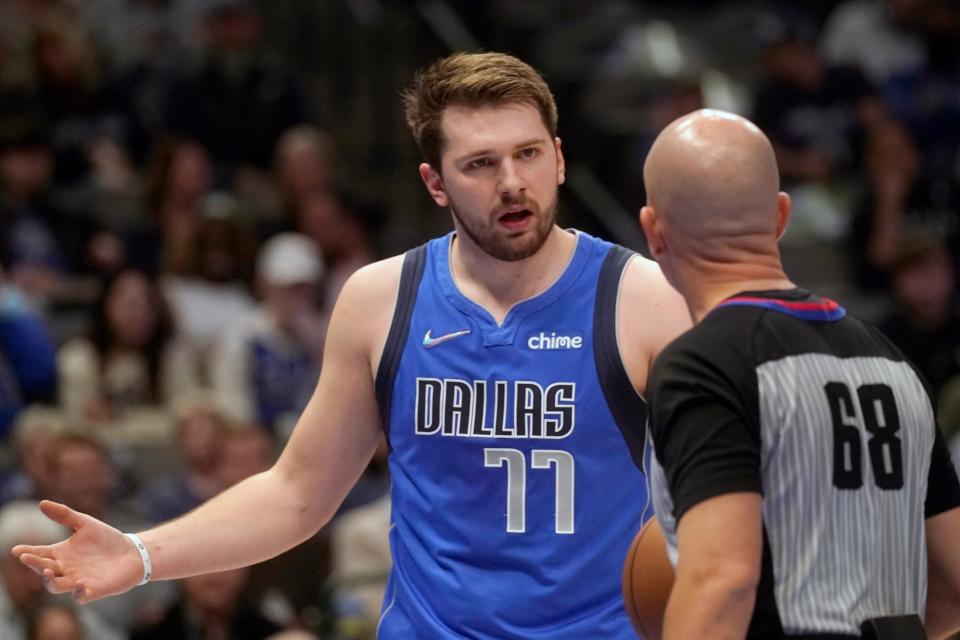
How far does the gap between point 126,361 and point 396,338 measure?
17.3 feet

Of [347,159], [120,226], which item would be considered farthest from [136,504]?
[347,159]

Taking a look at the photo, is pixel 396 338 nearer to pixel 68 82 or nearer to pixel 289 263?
pixel 289 263

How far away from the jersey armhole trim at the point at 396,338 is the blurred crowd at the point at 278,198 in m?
2.80

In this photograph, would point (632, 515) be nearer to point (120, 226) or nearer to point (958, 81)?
point (120, 226)

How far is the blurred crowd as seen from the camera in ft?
26.7

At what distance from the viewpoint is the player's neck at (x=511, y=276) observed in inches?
168

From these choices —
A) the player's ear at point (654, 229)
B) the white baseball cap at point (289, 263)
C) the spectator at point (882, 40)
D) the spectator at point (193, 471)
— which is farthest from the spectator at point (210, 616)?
Result: the spectator at point (882, 40)

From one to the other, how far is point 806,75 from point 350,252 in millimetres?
3347

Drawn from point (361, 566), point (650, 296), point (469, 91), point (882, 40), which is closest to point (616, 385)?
point (650, 296)

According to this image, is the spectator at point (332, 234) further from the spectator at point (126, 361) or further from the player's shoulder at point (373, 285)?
the player's shoulder at point (373, 285)

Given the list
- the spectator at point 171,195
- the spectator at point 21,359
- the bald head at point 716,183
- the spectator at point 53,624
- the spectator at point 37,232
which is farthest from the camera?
the spectator at point 171,195

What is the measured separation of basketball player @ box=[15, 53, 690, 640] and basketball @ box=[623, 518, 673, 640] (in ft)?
2.14

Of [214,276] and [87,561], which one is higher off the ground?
[214,276]

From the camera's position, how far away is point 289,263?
31.0 feet
